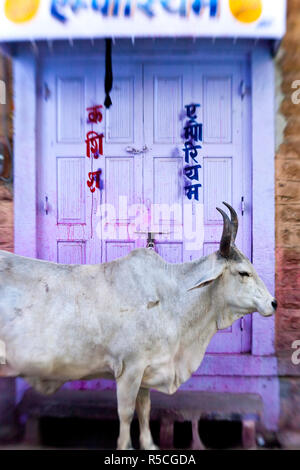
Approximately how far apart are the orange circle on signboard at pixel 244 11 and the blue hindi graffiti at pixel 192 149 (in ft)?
2.13

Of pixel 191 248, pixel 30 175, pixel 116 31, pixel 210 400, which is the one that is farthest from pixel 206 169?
pixel 210 400

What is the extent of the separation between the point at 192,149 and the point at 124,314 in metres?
1.50

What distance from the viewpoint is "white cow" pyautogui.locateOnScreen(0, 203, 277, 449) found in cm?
181

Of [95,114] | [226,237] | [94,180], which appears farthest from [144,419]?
[95,114]

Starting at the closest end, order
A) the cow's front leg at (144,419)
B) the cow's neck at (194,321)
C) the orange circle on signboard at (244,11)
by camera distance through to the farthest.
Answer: the cow's neck at (194,321), the cow's front leg at (144,419), the orange circle on signboard at (244,11)

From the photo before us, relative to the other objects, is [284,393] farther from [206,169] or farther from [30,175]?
[30,175]

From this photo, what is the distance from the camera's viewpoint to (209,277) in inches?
74.5

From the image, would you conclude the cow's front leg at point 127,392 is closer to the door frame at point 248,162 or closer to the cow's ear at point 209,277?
the cow's ear at point 209,277

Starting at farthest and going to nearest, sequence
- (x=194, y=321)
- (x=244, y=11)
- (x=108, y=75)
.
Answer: (x=108, y=75) → (x=244, y=11) → (x=194, y=321)

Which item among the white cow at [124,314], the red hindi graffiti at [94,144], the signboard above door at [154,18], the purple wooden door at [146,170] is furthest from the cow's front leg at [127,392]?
the signboard above door at [154,18]

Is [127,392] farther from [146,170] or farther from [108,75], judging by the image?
[108,75]

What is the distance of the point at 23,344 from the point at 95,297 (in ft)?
1.40

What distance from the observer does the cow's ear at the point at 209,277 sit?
1867 millimetres

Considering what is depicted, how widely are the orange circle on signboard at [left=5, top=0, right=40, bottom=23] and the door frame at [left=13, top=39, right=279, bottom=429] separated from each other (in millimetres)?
249
